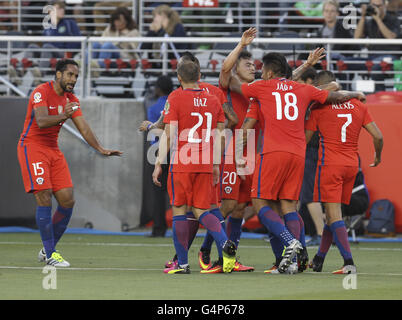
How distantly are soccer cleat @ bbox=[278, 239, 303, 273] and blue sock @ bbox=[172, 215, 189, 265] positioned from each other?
986 mm

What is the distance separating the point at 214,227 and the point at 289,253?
0.80 meters

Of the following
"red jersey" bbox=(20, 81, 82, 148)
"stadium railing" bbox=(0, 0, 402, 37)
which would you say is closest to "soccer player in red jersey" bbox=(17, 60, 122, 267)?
"red jersey" bbox=(20, 81, 82, 148)

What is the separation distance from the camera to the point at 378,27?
672 inches

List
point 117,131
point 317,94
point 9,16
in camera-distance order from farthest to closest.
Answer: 1. point 9,16
2. point 117,131
3. point 317,94

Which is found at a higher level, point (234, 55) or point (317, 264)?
point (234, 55)

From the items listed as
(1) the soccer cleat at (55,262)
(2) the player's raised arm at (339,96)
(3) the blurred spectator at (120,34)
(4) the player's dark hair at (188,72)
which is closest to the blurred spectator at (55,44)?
(3) the blurred spectator at (120,34)

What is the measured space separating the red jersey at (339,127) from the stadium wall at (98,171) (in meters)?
6.84

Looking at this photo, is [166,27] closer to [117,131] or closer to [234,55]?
[117,131]

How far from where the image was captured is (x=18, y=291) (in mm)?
8211

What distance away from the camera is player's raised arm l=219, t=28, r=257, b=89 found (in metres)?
10.1

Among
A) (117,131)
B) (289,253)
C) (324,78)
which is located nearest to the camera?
(289,253)

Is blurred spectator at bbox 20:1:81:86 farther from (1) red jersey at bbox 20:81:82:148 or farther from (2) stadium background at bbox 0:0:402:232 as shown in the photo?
(1) red jersey at bbox 20:81:82:148

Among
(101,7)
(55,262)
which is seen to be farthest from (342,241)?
(101,7)
